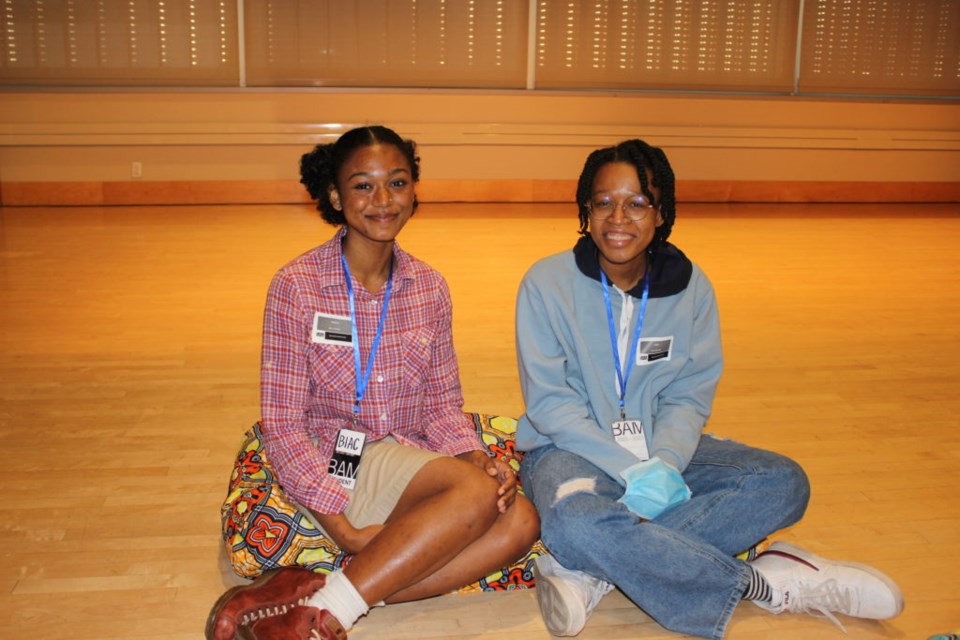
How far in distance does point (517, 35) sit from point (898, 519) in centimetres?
776

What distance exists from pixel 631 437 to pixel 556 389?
0.72 ft

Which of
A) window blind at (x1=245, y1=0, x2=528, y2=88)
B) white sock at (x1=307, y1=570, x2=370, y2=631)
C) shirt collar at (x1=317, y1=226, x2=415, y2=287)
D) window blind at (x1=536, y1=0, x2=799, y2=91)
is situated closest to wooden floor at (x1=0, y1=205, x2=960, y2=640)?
white sock at (x1=307, y1=570, x2=370, y2=631)

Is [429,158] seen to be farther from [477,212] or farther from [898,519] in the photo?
[898,519]

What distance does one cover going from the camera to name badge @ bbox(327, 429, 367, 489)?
229 cm

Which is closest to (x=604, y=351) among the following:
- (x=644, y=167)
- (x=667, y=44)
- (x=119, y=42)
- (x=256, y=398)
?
(x=644, y=167)

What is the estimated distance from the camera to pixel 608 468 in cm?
228

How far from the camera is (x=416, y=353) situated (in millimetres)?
2398

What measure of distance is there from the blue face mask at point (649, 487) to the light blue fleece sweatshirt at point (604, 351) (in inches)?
4.5

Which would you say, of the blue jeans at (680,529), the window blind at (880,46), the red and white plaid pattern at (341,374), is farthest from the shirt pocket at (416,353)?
the window blind at (880,46)

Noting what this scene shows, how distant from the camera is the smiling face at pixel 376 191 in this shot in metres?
2.30

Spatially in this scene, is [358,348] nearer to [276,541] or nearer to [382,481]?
[382,481]

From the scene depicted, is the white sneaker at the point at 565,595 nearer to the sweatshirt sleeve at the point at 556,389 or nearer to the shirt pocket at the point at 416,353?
the sweatshirt sleeve at the point at 556,389

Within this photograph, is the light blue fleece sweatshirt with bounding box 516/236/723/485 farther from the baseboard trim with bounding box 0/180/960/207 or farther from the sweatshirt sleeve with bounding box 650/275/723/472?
the baseboard trim with bounding box 0/180/960/207

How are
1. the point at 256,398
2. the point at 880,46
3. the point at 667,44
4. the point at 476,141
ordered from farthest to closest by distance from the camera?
the point at 880,46
the point at 667,44
the point at 476,141
the point at 256,398
